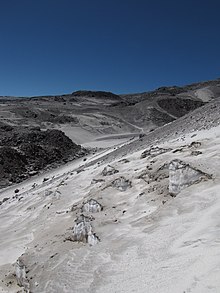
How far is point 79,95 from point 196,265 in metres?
116

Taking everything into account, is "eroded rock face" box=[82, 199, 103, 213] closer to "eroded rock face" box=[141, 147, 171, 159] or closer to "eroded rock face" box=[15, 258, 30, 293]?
"eroded rock face" box=[15, 258, 30, 293]

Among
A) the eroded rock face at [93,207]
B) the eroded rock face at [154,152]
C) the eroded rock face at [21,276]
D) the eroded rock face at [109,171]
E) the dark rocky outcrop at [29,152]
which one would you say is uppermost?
the dark rocky outcrop at [29,152]

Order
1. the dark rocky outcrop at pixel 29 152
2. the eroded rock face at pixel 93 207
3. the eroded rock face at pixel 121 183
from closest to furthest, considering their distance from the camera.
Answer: the eroded rock face at pixel 93 207
the eroded rock face at pixel 121 183
the dark rocky outcrop at pixel 29 152

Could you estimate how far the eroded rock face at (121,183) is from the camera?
13.3 m

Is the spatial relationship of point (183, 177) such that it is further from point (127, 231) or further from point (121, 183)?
point (121, 183)

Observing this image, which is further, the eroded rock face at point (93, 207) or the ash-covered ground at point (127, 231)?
the eroded rock face at point (93, 207)

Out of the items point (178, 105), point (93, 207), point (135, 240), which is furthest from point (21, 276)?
point (178, 105)

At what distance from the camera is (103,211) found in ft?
38.6

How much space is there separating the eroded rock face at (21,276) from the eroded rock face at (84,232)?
1.54 m

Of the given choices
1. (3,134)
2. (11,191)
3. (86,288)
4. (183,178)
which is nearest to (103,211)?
(183,178)

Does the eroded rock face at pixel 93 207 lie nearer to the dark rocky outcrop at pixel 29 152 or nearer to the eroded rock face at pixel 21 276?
the eroded rock face at pixel 21 276

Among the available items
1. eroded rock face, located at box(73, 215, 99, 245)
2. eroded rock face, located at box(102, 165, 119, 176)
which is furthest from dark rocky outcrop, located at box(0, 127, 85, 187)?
eroded rock face, located at box(73, 215, 99, 245)

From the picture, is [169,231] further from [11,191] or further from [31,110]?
[31,110]

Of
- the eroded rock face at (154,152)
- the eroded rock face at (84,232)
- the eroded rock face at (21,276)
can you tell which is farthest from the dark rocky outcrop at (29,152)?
the eroded rock face at (21,276)
